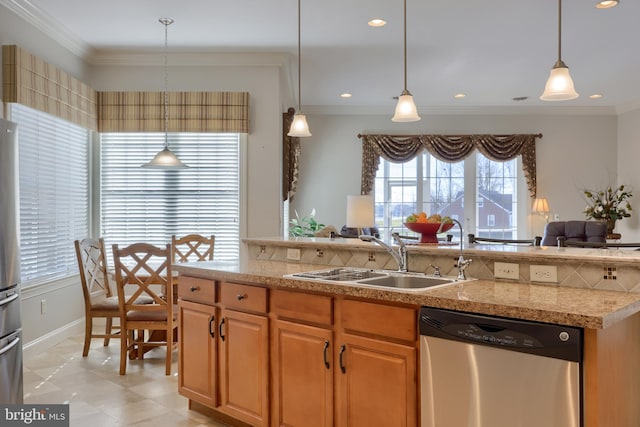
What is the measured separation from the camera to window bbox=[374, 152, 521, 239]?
27.7 feet

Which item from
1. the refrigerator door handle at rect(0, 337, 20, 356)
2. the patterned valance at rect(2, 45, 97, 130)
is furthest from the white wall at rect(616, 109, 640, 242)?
the refrigerator door handle at rect(0, 337, 20, 356)

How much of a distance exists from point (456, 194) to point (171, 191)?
4768 mm

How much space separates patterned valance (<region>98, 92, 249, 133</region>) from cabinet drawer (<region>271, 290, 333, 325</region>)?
3085 mm

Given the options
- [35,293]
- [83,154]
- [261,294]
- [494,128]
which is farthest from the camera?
[494,128]

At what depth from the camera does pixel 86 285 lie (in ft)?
13.8

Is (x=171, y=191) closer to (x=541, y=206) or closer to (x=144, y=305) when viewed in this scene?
(x=144, y=305)

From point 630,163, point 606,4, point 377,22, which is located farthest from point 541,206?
point 377,22

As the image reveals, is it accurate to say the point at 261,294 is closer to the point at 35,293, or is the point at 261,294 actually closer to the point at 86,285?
the point at 86,285

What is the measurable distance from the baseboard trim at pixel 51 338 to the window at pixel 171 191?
89cm

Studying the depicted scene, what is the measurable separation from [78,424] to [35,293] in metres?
1.84

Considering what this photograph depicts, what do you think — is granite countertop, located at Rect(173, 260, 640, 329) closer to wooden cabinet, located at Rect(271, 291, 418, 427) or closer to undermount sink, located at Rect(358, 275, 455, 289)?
wooden cabinet, located at Rect(271, 291, 418, 427)

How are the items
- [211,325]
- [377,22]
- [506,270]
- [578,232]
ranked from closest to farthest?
1. [506,270]
2. [211,325]
3. [377,22]
4. [578,232]

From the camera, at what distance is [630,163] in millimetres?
8117

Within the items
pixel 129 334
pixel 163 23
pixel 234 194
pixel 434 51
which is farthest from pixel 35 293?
pixel 434 51
